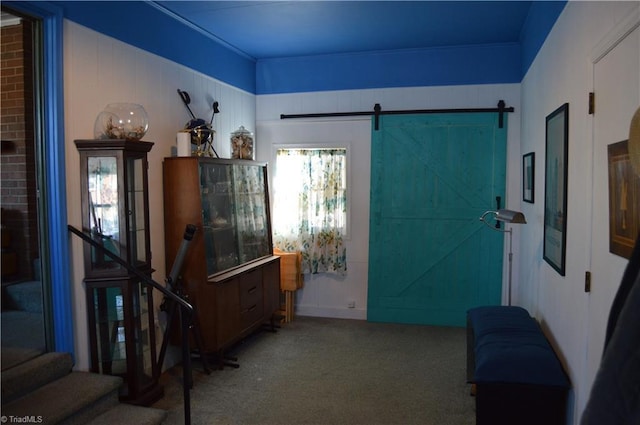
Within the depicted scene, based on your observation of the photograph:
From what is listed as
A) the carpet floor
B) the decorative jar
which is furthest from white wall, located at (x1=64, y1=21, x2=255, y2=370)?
the carpet floor

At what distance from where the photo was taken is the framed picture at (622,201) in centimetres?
154

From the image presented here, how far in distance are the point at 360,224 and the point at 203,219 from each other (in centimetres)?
201

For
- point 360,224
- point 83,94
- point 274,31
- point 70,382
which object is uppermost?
point 274,31

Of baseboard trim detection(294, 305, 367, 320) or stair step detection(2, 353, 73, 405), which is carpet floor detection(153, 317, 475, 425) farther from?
stair step detection(2, 353, 73, 405)

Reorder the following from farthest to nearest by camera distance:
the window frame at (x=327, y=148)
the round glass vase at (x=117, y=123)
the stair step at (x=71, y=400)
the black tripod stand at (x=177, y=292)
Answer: the window frame at (x=327, y=148) < the black tripod stand at (x=177, y=292) < the round glass vase at (x=117, y=123) < the stair step at (x=71, y=400)

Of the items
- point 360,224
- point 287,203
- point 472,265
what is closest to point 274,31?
point 287,203

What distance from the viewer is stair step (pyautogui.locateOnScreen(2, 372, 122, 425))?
2354mm

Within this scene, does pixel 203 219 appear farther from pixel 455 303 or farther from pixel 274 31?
pixel 455 303

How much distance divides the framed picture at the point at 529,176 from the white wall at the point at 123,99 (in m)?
2.87

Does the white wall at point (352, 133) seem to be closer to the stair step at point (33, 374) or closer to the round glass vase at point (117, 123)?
the round glass vase at point (117, 123)

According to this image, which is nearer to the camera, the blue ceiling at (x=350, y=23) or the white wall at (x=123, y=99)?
the white wall at (x=123, y=99)

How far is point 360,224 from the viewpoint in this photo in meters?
5.13

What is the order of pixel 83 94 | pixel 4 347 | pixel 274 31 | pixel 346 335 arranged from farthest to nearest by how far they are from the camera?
pixel 346 335 < pixel 274 31 < pixel 83 94 < pixel 4 347

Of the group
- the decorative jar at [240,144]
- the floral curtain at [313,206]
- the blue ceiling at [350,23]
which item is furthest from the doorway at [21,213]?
the floral curtain at [313,206]
